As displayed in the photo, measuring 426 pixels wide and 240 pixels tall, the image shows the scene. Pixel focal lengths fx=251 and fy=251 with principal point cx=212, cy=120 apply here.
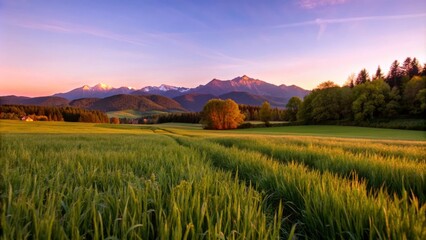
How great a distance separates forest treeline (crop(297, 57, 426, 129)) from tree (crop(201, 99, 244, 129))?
22197 millimetres

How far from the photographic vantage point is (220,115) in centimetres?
8088

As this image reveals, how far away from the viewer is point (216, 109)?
81.4m

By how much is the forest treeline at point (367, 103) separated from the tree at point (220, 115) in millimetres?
22197

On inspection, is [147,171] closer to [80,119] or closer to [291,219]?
[291,219]

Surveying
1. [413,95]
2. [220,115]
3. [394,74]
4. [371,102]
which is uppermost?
[394,74]

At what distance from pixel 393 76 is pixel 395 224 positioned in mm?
115795

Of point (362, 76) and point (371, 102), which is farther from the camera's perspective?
point (362, 76)

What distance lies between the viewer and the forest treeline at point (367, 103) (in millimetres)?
61531

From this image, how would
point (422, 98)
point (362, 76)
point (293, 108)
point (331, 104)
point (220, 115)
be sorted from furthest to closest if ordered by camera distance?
point (362, 76) → point (293, 108) → point (220, 115) → point (331, 104) → point (422, 98)

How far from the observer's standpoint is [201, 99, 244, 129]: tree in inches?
3162

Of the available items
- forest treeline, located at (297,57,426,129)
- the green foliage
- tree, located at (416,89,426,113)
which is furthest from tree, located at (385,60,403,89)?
tree, located at (416,89,426,113)


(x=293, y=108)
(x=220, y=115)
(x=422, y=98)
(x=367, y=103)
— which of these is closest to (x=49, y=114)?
(x=220, y=115)

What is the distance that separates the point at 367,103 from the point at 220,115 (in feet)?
134

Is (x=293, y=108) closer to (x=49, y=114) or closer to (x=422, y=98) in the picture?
(x=422, y=98)
